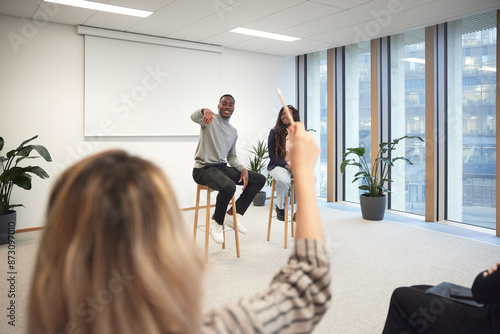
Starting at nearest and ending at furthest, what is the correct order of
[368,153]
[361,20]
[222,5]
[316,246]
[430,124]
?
[316,246]
[222,5]
[361,20]
[430,124]
[368,153]

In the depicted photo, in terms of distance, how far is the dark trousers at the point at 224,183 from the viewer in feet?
12.1

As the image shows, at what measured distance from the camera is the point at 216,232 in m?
3.81

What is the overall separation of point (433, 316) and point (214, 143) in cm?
269

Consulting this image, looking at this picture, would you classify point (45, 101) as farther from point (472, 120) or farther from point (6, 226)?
point (472, 120)

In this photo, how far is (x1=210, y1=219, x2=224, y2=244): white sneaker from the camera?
12.4 ft

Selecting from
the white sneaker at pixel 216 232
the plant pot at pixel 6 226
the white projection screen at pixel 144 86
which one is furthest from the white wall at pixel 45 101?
the white sneaker at pixel 216 232

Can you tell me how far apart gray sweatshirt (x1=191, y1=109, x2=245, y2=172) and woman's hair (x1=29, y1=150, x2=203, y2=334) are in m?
3.35

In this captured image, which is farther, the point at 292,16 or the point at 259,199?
the point at 259,199

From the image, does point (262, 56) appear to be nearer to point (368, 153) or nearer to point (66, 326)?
point (368, 153)

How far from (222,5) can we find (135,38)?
171 centimetres

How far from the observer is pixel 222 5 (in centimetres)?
445

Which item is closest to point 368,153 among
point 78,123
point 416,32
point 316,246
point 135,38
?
point 416,32

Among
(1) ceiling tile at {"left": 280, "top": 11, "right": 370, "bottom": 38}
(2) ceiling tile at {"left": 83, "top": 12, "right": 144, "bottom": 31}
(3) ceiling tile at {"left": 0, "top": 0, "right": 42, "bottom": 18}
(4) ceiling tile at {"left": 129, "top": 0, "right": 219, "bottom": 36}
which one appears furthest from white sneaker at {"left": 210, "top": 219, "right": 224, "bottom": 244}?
(3) ceiling tile at {"left": 0, "top": 0, "right": 42, "bottom": 18}

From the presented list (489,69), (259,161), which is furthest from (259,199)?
(489,69)
